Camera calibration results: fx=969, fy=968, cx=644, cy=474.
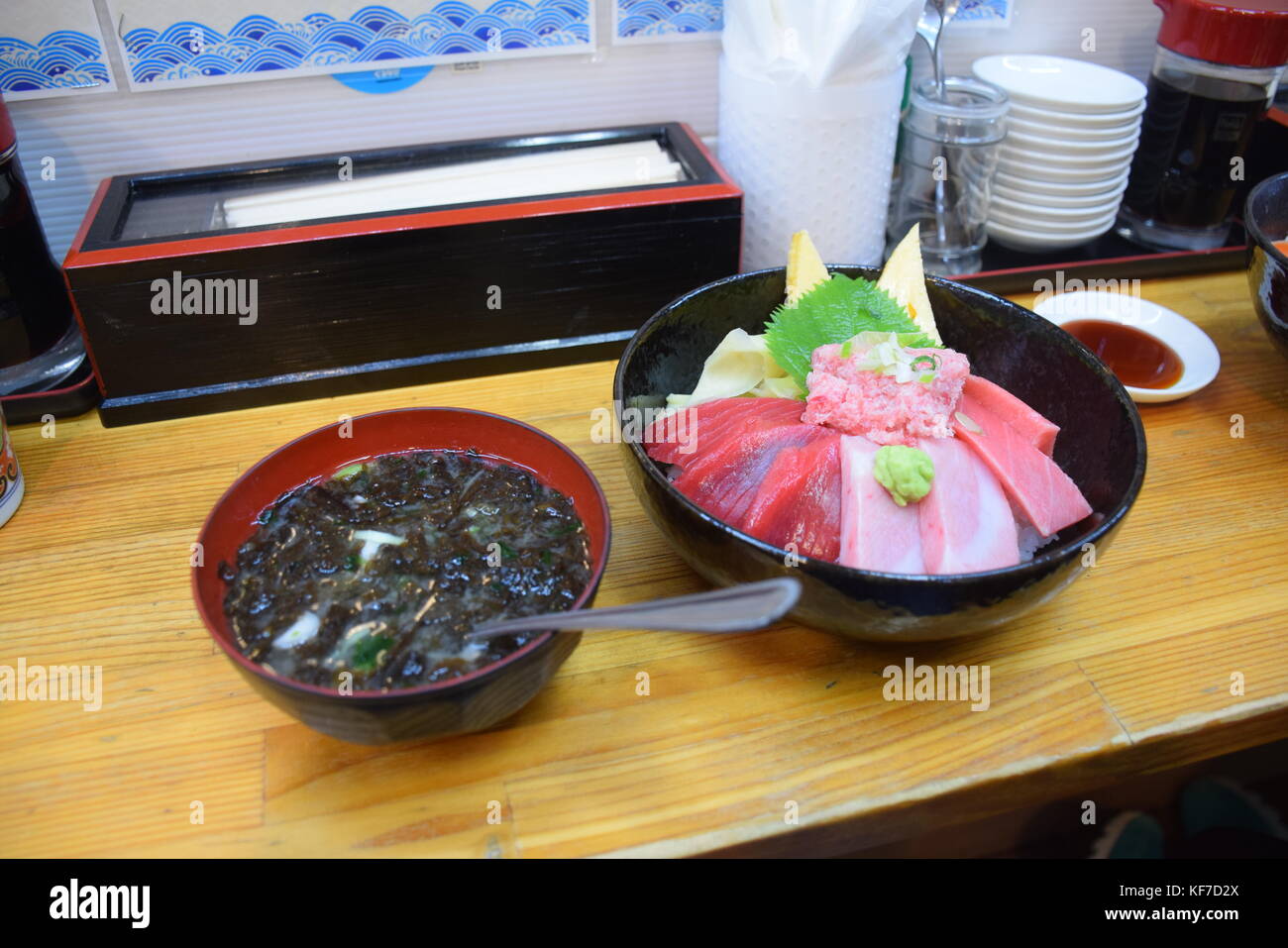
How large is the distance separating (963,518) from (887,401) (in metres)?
0.18

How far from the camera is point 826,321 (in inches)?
51.3

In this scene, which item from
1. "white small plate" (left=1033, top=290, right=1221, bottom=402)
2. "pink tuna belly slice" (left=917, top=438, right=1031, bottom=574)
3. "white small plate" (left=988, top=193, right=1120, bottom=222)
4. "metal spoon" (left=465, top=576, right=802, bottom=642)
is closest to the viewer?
"metal spoon" (left=465, top=576, right=802, bottom=642)

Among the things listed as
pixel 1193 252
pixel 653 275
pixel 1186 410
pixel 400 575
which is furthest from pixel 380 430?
pixel 1193 252

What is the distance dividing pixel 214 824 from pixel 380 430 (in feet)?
1.51

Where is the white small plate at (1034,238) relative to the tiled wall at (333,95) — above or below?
below

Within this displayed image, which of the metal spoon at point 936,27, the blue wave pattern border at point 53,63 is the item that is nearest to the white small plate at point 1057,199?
the metal spoon at point 936,27

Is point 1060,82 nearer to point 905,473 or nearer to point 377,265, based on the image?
point 905,473

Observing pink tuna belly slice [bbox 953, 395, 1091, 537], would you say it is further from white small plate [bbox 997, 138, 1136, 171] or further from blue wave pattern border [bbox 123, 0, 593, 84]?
blue wave pattern border [bbox 123, 0, 593, 84]

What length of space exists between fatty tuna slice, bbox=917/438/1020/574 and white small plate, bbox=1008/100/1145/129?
909 millimetres

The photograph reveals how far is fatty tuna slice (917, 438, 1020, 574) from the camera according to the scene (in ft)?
3.37

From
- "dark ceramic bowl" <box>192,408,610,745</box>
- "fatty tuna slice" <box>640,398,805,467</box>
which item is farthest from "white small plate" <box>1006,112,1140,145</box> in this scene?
"dark ceramic bowl" <box>192,408,610,745</box>

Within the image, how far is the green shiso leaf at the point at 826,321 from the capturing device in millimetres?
1291

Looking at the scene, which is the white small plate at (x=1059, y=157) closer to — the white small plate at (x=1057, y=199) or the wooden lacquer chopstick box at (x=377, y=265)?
the white small plate at (x=1057, y=199)

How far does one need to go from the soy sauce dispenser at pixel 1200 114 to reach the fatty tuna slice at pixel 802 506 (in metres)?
1.20
